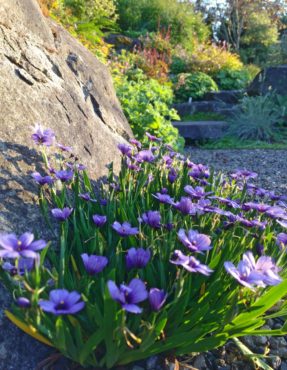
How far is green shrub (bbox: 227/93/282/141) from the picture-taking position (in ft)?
27.9

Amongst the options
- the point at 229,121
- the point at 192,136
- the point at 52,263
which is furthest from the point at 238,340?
the point at 229,121

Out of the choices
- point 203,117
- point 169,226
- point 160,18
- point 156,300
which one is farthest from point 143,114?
point 160,18

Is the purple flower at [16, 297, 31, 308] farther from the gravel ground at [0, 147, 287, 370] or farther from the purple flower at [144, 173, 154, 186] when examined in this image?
the purple flower at [144, 173, 154, 186]

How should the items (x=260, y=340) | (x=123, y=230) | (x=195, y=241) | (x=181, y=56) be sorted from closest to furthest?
1. (x=195, y=241)
2. (x=123, y=230)
3. (x=260, y=340)
4. (x=181, y=56)

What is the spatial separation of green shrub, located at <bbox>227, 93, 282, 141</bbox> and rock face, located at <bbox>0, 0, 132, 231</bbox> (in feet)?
17.1

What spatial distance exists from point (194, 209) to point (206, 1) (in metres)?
22.3

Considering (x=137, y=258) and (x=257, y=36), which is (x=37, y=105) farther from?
(x=257, y=36)

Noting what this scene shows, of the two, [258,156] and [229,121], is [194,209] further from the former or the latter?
[229,121]

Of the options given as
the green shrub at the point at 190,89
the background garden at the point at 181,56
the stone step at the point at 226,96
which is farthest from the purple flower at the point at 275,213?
the stone step at the point at 226,96

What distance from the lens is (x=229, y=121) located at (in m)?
9.02

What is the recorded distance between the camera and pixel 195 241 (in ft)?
4.93

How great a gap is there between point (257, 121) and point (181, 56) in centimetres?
471

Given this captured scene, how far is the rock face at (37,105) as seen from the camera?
207 cm

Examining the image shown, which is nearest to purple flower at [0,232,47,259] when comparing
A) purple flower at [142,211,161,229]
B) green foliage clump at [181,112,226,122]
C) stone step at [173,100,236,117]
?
purple flower at [142,211,161,229]
